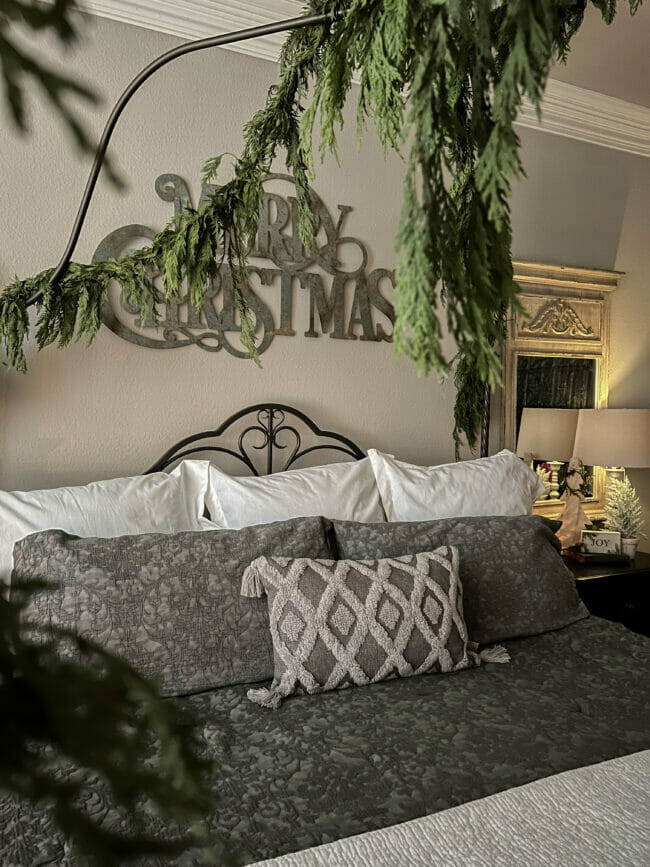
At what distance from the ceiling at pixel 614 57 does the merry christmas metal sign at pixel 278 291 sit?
1.19 meters

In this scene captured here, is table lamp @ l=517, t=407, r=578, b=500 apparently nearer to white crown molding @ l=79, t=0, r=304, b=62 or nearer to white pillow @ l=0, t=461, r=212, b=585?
white pillow @ l=0, t=461, r=212, b=585

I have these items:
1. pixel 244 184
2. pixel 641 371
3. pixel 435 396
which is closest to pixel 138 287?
pixel 244 184

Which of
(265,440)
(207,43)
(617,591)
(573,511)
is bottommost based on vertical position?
(617,591)

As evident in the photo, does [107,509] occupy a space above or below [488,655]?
above

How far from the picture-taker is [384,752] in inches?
62.2


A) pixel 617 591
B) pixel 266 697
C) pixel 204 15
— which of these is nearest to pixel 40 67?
pixel 266 697

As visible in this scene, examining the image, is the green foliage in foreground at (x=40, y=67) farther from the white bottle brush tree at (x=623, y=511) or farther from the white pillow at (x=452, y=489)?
the white bottle brush tree at (x=623, y=511)

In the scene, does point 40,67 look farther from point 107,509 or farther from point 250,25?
point 250,25

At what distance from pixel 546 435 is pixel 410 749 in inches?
80.6

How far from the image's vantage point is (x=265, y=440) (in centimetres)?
280

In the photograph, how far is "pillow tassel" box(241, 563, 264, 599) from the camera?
198 cm

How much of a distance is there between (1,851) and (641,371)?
356 centimetres

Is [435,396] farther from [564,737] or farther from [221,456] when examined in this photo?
[564,737]

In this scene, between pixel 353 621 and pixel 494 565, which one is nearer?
pixel 353 621
